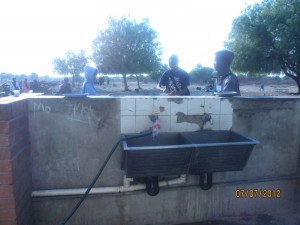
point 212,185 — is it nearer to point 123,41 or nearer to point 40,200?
point 40,200

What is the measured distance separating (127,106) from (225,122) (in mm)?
1209

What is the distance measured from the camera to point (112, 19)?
3212 centimetres

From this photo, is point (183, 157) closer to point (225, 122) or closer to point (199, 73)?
point (225, 122)

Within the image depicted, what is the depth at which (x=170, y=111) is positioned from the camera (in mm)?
2914

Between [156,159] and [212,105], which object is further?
[212,105]

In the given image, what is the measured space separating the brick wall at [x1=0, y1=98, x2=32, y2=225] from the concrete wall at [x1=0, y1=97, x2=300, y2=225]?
0.21 meters

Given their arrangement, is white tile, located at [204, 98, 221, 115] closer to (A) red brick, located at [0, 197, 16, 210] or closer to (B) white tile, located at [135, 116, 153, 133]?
(B) white tile, located at [135, 116, 153, 133]

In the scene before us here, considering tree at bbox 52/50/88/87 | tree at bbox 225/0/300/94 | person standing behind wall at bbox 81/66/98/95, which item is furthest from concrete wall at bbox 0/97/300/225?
tree at bbox 52/50/88/87

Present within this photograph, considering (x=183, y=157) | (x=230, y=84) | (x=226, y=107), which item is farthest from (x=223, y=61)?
(x=183, y=157)

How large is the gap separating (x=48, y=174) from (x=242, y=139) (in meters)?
2.13
